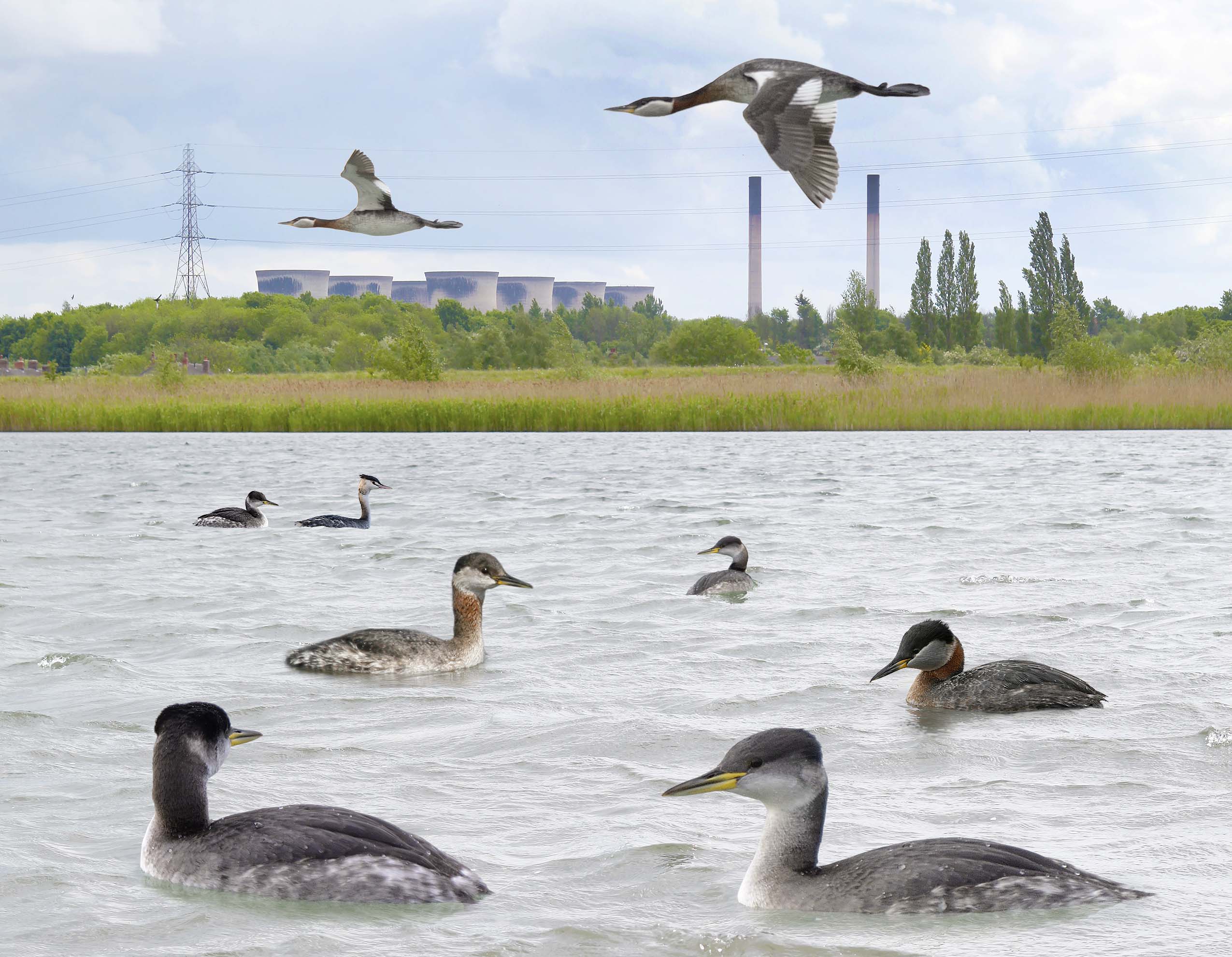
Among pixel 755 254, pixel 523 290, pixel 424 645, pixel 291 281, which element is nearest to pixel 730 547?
pixel 424 645

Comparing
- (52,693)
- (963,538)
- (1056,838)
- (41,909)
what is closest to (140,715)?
(52,693)

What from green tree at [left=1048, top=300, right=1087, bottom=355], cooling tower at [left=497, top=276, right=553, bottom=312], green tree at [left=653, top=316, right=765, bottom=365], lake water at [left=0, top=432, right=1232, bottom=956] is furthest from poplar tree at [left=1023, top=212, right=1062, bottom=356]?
cooling tower at [left=497, top=276, right=553, bottom=312]

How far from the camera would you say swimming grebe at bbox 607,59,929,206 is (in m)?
6.16

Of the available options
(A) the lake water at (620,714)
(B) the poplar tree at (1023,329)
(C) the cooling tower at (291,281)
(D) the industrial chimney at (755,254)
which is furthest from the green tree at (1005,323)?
(C) the cooling tower at (291,281)

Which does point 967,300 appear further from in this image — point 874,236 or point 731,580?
point 731,580

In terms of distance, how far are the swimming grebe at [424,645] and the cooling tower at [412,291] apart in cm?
16855

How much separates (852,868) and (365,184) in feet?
19.9

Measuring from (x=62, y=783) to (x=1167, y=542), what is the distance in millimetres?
12871

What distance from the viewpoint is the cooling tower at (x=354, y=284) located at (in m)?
180

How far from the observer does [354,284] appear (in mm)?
182750

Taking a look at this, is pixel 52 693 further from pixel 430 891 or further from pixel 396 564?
pixel 396 564

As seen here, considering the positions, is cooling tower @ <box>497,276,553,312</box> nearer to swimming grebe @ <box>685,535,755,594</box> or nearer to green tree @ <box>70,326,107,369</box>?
green tree @ <box>70,326,107,369</box>

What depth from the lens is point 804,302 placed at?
149 metres

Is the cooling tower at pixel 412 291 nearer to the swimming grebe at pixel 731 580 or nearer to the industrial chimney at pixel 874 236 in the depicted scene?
the industrial chimney at pixel 874 236
